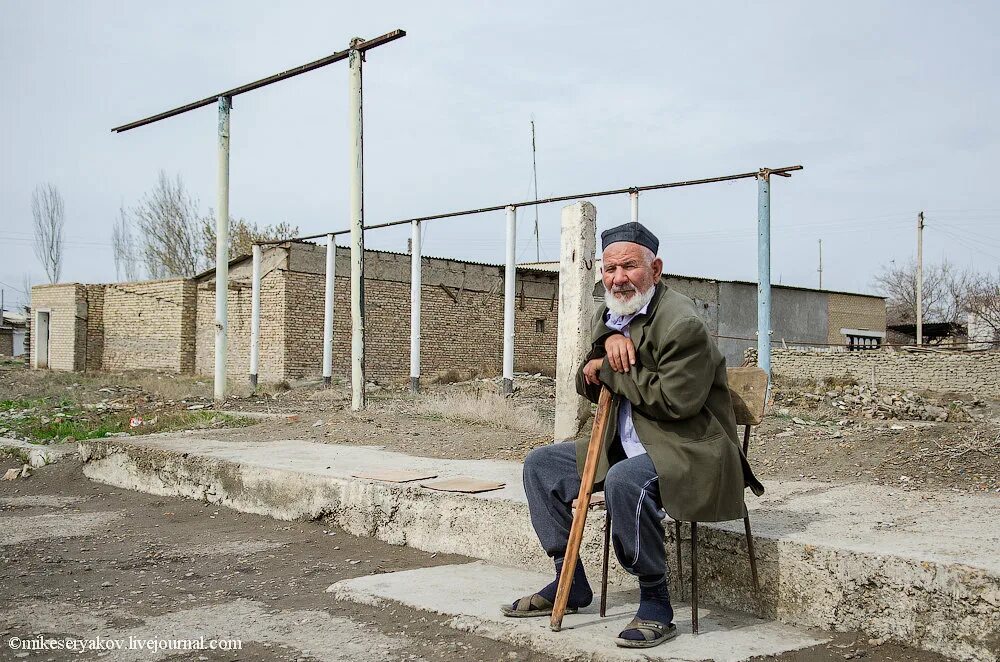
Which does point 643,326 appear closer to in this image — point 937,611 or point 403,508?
point 937,611

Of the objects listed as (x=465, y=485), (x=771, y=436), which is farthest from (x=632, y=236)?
(x=771, y=436)

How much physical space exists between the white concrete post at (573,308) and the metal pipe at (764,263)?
402 centimetres

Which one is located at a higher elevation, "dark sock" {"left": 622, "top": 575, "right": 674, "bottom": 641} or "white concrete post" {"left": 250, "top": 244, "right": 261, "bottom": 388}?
"white concrete post" {"left": 250, "top": 244, "right": 261, "bottom": 388}

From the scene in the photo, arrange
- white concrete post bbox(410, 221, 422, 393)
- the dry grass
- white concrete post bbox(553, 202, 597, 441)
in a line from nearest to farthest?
white concrete post bbox(553, 202, 597, 441) → the dry grass → white concrete post bbox(410, 221, 422, 393)

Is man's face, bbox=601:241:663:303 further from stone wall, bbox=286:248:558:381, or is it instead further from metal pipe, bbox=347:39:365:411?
stone wall, bbox=286:248:558:381

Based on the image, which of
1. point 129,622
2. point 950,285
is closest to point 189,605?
point 129,622

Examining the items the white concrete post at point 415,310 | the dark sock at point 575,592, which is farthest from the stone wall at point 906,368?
the dark sock at point 575,592

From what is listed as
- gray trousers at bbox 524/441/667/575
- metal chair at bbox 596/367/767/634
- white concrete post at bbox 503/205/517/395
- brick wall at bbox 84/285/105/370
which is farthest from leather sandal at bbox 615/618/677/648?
brick wall at bbox 84/285/105/370

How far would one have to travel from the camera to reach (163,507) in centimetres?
659

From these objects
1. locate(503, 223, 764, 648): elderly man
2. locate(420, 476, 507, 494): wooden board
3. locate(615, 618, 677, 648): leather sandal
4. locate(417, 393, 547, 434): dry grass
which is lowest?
locate(615, 618, 677, 648): leather sandal

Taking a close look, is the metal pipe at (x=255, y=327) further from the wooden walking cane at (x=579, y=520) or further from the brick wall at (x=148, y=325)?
the wooden walking cane at (x=579, y=520)

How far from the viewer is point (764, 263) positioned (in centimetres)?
1005

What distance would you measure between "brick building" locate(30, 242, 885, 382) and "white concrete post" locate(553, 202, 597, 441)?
640 inches

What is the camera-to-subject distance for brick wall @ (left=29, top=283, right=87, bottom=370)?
28062 mm
